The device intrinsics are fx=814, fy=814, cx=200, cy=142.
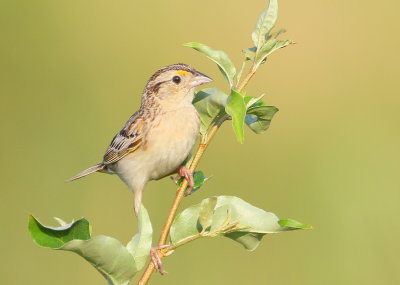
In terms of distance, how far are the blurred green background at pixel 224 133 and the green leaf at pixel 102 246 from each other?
383 centimetres

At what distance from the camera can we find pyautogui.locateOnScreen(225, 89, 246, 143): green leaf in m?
2.11

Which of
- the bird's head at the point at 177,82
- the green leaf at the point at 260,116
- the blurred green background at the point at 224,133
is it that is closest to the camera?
the green leaf at the point at 260,116

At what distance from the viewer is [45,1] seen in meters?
8.43

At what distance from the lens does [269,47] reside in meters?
2.33

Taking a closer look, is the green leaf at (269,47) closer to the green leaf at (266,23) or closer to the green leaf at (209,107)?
the green leaf at (266,23)

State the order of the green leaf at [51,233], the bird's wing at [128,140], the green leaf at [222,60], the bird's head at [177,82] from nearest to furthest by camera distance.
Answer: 1. the green leaf at [51,233]
2. the green leaf at [222,60]
3. the bird's head at [177,82]
4. the bird's wing at [128,140]

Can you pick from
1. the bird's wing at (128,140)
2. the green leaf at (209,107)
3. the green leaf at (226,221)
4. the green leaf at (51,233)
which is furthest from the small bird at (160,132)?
the green leaf at (51,233)

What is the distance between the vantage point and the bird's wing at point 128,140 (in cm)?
405

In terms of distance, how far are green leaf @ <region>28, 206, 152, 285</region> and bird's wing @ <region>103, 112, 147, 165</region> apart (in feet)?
6.78

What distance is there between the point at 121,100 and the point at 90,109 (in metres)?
0.36

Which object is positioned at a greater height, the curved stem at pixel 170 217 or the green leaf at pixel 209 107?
the green leaf at pixel 209 107

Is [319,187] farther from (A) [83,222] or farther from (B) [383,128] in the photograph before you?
(A) [83,222]

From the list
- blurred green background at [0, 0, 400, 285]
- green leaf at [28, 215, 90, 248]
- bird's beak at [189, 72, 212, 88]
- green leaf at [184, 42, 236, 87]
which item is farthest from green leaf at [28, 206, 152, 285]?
blurred green background at [0, 0, 400, 285]

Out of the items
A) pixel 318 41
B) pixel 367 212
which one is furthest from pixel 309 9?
pixel 367 212
